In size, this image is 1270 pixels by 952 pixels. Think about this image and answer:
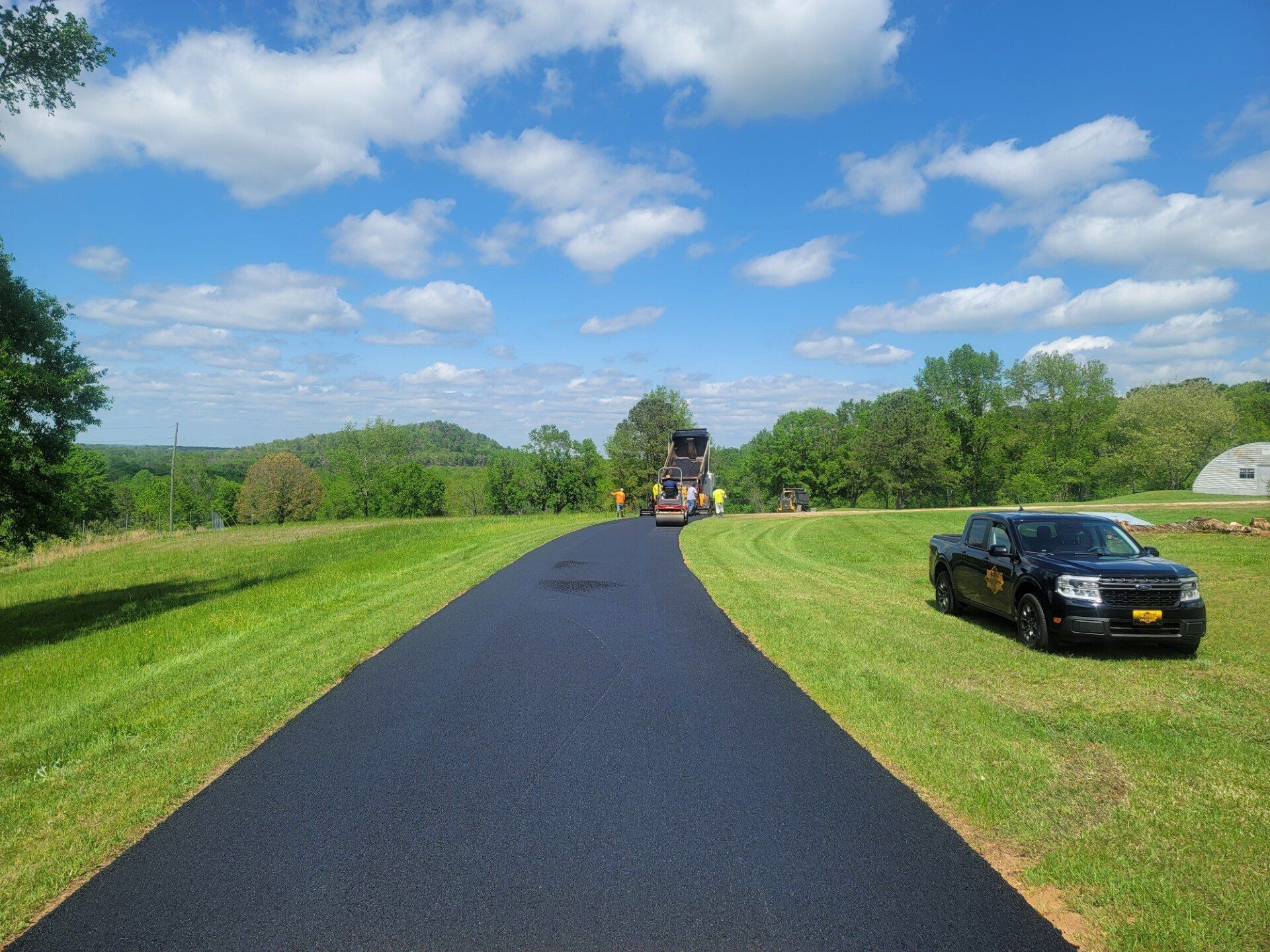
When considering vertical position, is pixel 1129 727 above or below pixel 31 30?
below

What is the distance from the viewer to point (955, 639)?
994cm

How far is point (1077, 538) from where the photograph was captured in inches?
402

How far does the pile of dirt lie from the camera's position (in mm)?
21516

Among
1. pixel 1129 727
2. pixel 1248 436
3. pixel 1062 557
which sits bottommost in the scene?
pixel 1129 727

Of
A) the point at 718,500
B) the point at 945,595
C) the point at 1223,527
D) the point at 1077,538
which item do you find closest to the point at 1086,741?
the point at 1077,538

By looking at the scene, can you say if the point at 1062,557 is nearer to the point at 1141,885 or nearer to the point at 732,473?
the point at 1141,885

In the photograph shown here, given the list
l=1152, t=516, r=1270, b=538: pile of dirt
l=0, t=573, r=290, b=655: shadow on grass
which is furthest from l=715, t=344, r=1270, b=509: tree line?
l=0, t=573, r=290, b=655: shadow on grass

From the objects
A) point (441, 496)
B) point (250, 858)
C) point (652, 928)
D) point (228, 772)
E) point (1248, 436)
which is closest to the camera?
point (652, 928)

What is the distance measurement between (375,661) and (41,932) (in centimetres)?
544

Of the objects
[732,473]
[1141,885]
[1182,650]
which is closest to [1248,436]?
[732,473]

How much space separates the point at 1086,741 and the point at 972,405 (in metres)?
Result: 85.7

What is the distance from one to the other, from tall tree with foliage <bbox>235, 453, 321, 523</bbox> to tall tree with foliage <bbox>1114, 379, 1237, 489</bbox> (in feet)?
313

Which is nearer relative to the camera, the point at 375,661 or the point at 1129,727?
the point at 1129,727

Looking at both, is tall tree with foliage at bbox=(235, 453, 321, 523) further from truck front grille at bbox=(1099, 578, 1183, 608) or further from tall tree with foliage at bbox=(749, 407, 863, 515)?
truck front grille at bbox=(1099, 578, 1183, 608)
